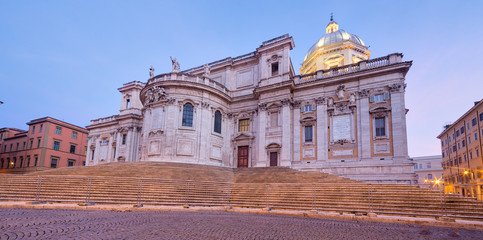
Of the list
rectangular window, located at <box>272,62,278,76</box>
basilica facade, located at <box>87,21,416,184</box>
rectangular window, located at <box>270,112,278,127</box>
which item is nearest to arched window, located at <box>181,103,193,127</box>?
basilica facade, located at <box>87,21,416,184</box>

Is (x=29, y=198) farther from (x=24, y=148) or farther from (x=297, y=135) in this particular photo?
(x=24, y=148)

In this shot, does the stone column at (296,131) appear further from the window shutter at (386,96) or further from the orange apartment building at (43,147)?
the orange apartment building at (43,147)

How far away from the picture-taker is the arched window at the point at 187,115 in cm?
2803

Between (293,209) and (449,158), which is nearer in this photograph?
(293,209)

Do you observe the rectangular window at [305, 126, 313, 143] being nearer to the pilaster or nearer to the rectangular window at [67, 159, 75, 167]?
the pilaster

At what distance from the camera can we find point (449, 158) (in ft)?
156

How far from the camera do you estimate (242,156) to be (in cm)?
2966

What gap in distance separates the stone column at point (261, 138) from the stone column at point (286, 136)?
1848 millimetres

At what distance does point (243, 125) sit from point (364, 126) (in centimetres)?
1276

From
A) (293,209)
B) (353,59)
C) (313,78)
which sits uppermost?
(353,59)

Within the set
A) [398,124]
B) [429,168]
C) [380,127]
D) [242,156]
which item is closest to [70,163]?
[242,156]

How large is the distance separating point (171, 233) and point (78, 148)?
186 ft

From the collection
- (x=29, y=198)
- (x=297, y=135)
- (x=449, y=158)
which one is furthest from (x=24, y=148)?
(x=449, y=158)

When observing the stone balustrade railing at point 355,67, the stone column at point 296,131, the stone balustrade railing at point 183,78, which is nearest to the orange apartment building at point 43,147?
the stone balustrade railing at point 183,78
